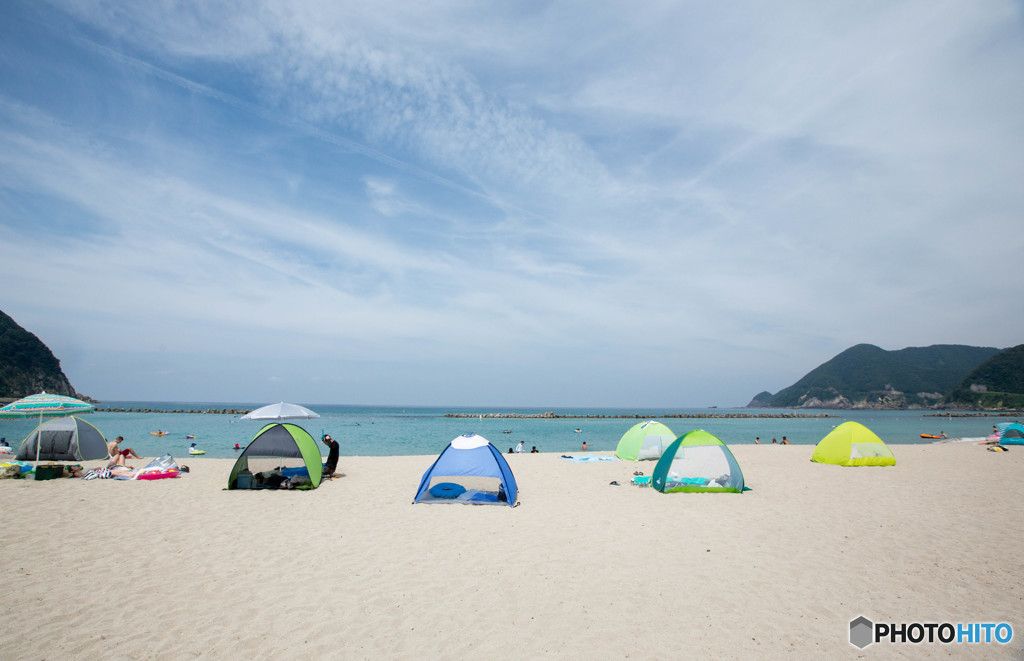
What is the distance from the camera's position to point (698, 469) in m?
13.7

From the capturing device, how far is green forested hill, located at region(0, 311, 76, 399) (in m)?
83.8

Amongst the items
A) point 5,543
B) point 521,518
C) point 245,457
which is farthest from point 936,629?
point 245,457

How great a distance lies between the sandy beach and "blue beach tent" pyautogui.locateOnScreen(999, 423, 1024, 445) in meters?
23.2

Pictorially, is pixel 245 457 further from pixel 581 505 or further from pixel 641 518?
pixel 641 518

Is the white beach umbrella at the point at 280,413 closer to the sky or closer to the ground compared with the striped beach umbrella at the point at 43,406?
closer to the ground

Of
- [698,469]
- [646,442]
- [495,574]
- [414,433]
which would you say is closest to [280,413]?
[495,574]

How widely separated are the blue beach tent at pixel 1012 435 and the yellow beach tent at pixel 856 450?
17802 mm

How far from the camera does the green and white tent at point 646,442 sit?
20438mm

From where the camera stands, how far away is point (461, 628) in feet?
17.5

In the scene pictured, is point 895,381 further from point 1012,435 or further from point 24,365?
point 24,365

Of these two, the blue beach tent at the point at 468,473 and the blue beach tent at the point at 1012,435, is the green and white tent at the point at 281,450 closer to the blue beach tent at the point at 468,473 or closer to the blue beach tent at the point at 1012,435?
the blue beach tent at the point at 468,473

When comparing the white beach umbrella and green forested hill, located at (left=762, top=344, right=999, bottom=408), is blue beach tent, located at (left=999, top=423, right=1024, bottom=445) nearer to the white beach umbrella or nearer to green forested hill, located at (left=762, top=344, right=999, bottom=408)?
the white beach umbrella

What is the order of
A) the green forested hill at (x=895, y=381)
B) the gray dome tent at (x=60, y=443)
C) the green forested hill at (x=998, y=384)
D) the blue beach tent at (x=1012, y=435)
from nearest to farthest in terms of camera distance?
the gray dome tent at (x=60, y=443), the blue beach tent at (x=1012, y=435), the green forested hill at (x=998, y=384), the green forested hill at (x=895, y=381)
